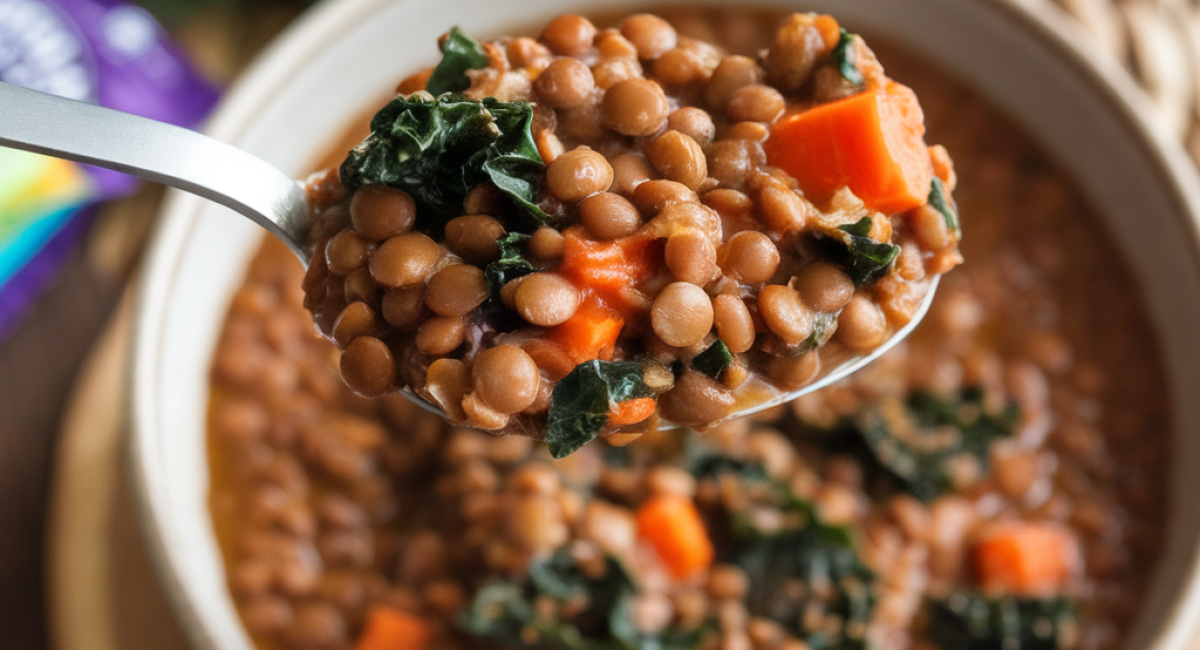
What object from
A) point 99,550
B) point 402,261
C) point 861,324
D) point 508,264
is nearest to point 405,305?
point 402,261

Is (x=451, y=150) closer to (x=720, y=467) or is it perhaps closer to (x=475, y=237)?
(x=475, y=237)

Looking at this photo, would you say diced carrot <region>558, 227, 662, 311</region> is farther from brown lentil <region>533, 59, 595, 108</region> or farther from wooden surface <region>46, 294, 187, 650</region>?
wooden surface <region>46, 294, 187, 650</region>

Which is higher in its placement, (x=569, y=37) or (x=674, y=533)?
(x=569, y=37)

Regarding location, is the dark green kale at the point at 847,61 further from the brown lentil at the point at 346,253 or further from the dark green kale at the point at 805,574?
the dark green kale at the point at 805,574

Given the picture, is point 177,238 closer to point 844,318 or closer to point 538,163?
point 538,163

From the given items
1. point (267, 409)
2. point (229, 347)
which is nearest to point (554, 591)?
point (267, 409)
